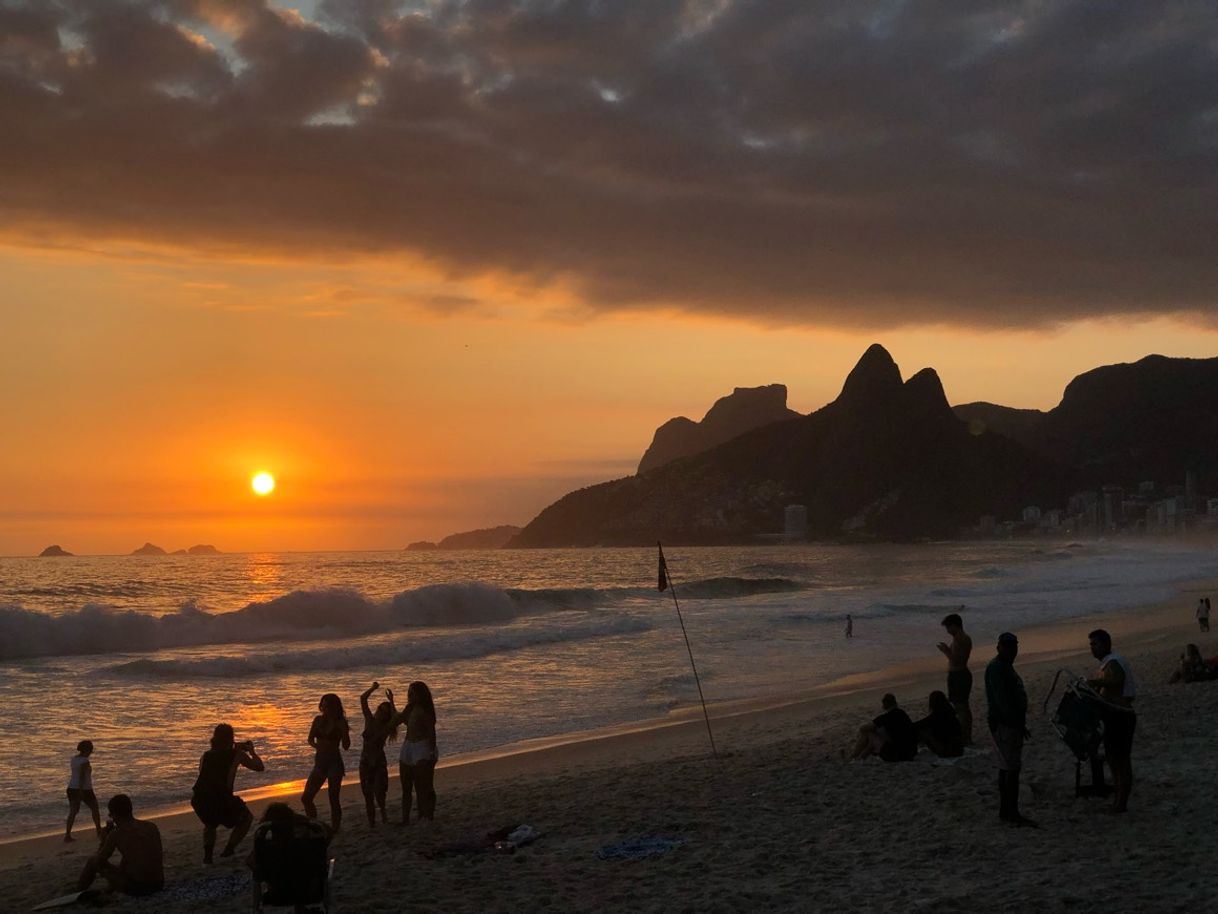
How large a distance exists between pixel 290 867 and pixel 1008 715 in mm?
5662

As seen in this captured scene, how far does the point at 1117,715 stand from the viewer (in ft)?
30.8

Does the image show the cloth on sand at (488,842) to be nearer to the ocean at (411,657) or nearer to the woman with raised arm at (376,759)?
the woman with raised arm at (376,759)

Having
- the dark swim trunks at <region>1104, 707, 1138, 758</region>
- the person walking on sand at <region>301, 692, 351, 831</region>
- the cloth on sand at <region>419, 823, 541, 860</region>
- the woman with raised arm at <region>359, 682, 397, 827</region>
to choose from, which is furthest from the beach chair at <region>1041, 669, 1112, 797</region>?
the person walking on sand at <region>301, 692, 351, 831</region>

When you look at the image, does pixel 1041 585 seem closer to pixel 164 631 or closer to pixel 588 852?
pixel 164 631

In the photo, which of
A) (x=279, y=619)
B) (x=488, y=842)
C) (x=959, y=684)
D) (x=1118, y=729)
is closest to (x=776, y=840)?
(x=488, y=842)

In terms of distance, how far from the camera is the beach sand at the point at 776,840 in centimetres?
796

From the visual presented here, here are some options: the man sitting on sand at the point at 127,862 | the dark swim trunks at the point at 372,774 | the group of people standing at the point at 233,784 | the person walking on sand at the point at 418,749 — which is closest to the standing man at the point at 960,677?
the person walking on sand at the point at 418,749

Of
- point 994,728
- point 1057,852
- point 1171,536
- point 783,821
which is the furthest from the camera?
point 1171,536

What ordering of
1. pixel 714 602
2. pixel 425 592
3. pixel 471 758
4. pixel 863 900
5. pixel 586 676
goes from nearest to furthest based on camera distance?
pixel 863 900 → pixel 471 758 → pixel 586 676 → pixel 425 592 → pixel 714 602

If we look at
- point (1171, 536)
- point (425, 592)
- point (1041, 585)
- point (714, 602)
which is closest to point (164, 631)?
point (425, 592)

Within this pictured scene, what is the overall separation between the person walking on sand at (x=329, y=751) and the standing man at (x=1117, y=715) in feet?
22.9

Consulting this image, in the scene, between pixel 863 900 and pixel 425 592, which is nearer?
pixel 863 900

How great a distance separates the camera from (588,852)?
9.63m

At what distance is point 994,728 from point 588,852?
3.59 metres
